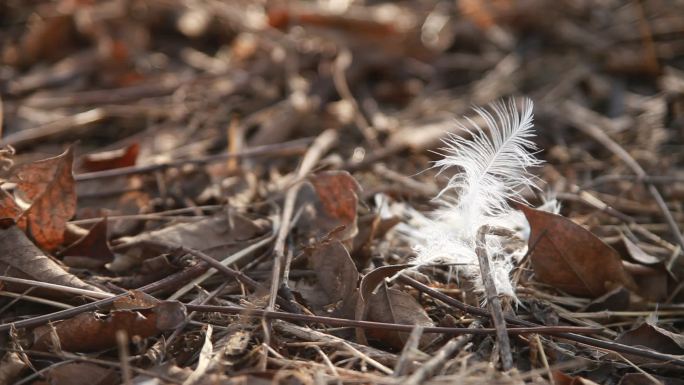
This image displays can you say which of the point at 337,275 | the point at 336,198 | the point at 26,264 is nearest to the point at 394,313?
the point at 337,275

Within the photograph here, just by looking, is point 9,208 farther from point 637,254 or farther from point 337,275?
point 637,254

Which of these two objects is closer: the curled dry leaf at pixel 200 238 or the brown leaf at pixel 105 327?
the brown leaf at pixel 105 327

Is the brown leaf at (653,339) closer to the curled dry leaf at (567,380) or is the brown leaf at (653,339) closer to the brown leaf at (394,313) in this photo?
the curled dry leaf at (567,380)

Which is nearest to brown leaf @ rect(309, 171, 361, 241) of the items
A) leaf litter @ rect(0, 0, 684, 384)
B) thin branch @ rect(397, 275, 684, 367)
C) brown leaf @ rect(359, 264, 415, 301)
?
leaf litter @ rect(0, 0, 684, 384)

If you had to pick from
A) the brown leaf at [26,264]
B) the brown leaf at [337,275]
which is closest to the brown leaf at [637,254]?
the brown leaf at [337,275]

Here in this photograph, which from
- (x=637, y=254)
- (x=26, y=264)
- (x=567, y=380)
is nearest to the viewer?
(x=567, y=380)

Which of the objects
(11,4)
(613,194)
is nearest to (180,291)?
(613,194)
